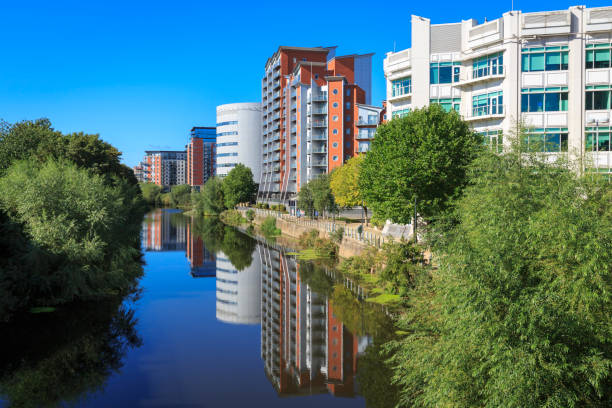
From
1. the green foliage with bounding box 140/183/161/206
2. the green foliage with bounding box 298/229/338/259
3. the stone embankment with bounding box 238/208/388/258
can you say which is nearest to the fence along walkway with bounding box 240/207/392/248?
the stone embankment with bounding box 238/208/388/258

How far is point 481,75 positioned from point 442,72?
3493 mm

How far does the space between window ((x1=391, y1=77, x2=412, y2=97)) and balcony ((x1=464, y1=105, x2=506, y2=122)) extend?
22.3 feet

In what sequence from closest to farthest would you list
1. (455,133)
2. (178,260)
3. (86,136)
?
(455,133) < (178,260) < (86,136)

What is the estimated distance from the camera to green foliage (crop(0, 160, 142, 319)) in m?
24.9

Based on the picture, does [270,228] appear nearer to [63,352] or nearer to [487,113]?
[487,113]

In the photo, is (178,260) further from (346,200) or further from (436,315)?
(436,315)

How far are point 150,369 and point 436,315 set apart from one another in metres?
11.9

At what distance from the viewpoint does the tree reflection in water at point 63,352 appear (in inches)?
687

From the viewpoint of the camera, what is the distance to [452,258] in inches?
485

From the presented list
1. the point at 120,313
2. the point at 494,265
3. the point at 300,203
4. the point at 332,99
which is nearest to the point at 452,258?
the point at 494,265

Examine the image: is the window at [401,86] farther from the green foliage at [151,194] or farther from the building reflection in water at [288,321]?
the green foliage at [151,194]

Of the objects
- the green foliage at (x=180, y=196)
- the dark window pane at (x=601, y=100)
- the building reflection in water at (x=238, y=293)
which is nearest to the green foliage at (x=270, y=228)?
the building reflection in water at (x=238, y=293)

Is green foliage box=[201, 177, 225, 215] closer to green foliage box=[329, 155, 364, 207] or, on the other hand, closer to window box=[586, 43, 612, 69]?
green foliage box=[329, 155, 364, 207]

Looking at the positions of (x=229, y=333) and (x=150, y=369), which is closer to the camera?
(x=150, y=369)
